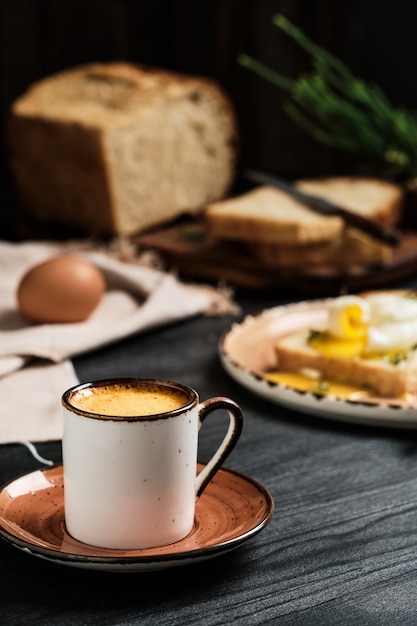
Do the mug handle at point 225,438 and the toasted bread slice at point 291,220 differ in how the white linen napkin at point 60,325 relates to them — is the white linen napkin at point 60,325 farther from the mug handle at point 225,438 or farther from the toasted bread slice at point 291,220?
the mug handle at point 225,438

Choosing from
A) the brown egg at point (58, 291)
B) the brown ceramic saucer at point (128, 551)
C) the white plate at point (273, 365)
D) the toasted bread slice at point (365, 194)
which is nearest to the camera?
the brown ceramic saucer at point (128, 551)

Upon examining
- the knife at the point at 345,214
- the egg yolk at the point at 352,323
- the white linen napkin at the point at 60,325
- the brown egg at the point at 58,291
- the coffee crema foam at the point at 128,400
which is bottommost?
the white linen napkin at the point at 60,325

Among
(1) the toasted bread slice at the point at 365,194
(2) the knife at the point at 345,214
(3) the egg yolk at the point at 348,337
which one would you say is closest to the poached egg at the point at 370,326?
(3) the egg yolk at the point at 348,337

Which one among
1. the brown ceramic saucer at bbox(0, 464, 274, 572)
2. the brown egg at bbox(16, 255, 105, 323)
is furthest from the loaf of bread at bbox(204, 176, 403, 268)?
the brown ceramic saucer at bbox(0, 464, 274, 572)

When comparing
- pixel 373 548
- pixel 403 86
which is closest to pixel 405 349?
pixel 373 548

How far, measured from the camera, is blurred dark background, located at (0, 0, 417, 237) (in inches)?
122

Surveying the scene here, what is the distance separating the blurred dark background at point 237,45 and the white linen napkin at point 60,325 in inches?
30.4

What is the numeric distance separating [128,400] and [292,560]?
→ 0.25 m

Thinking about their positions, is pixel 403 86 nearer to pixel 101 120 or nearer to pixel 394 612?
pixel 101 120

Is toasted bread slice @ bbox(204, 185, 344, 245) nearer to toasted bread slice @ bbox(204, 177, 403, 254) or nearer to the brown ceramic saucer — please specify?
toasted bread slice @ bbox(204, 177, 403, 254)

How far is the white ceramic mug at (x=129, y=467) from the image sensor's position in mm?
938

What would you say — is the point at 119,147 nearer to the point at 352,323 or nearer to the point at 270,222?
the point at 270,222

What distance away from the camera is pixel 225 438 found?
1039mm

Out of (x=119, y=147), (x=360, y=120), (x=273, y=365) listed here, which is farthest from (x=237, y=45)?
(x=273, y=365)
